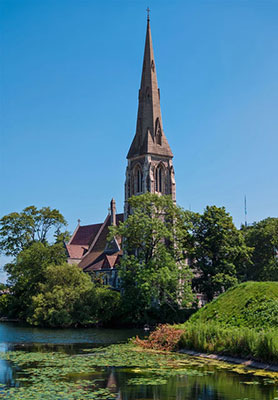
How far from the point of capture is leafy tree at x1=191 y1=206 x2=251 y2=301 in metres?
54.4

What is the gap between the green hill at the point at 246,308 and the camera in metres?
22.1

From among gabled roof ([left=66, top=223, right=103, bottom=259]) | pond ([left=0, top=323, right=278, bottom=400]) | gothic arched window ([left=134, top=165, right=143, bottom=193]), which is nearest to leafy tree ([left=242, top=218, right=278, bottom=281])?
gothic arched window ([left=134, top=165, right=143, bottom=193])

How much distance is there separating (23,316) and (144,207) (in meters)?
21.8

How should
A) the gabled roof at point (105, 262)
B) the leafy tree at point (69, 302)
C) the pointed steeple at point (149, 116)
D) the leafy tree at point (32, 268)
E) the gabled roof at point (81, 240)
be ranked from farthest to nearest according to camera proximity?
the gabled roof at point (81, 240) < the gabled roof at point (105, 262) < the pointed steeple at point (149, 116) < the leafy tree at point (32, 268) < the leafy tree at point (69, 302)

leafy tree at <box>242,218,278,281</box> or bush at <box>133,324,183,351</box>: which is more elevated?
leafy tree at <box>242,218,278,281</box>

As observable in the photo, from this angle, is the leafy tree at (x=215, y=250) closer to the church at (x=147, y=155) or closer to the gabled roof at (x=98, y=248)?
the church at (x=147, y=155)

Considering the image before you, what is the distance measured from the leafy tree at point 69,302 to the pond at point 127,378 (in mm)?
25176

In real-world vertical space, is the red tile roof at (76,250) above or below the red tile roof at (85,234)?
below

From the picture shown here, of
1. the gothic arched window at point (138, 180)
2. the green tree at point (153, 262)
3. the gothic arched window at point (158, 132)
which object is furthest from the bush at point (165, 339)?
the gothic arched window at point (158, 132)

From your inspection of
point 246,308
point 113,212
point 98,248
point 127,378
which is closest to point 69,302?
point 246,308

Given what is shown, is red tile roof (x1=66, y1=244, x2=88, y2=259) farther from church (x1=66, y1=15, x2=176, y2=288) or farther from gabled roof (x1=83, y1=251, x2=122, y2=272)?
church (x1=66, y1=15, x2=176, y2=288)

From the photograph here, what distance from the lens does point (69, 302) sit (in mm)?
50125

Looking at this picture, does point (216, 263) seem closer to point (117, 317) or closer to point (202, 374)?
point (117, 317)

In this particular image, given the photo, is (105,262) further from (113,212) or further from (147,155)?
(147,155)
